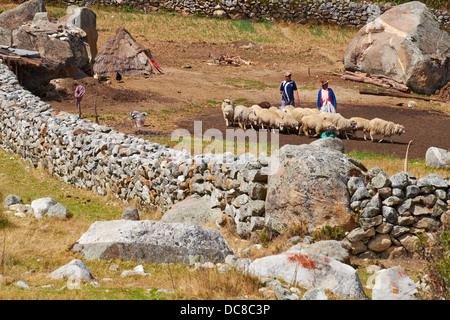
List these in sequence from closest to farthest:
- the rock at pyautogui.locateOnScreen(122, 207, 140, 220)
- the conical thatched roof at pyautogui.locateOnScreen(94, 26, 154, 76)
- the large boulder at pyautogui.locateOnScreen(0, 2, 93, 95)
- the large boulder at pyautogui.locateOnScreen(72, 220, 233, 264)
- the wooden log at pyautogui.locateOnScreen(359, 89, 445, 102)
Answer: the large boulder at pyautogui.locateOnScreen(72, 220, 233, 264)
the rock at pyautogui.locateOnScreen(122, 207, 140, 220)
the large boulder at pyautogui.locateOnScreen(0, 2, 93, 95)
the wooden log at pyautogui.locateOnScreen(359, 89, 445, 102)
the conical thatched roof at pyautogui.locateOnScreen(94, 26, 154, 76)

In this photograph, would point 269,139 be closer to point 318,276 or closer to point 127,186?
point 127,186

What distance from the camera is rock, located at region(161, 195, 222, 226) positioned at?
448 inches

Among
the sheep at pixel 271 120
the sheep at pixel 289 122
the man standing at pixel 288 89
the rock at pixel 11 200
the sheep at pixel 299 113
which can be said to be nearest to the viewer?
the rock at pixel 11 200

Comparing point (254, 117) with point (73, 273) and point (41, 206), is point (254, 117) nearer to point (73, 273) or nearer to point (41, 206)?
point (41, 206)

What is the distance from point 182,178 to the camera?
12.2 meters

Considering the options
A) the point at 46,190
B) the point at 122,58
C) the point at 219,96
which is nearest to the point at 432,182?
the point at 46,190

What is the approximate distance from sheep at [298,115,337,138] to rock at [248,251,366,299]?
10.7 metres

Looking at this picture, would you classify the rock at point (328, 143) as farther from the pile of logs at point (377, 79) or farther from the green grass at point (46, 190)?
the pile of logs at point (377, 79)

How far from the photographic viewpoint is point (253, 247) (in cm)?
1028

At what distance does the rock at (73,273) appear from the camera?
768cm

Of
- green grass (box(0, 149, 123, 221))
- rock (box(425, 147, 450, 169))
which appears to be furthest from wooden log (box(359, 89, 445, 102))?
green grass (box(0, 149, 123, 221))

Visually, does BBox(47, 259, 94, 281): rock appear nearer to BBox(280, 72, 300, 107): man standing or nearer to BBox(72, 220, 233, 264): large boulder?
BBox(72, 220, 233, 264): large boulder

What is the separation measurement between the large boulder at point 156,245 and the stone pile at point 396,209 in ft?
8.33

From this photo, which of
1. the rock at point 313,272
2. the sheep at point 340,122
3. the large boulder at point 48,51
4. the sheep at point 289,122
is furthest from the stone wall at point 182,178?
the sheep at point 340,122
